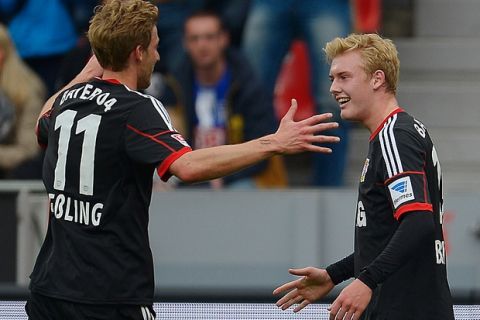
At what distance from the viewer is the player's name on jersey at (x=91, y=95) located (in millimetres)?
4219

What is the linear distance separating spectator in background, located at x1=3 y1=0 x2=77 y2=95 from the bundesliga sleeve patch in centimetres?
521

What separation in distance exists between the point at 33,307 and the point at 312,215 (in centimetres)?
391

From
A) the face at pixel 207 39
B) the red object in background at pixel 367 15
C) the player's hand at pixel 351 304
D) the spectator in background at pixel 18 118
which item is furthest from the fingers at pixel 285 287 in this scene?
the red object in background at pixel 367 15

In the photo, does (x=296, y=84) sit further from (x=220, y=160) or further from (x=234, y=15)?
(x=220, y=160)

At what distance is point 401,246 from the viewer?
4016 mm

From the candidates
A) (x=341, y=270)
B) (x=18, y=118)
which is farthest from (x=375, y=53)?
(x=18, y=118)

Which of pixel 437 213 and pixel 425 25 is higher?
pixel 425 25

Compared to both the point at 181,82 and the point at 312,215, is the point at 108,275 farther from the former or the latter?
the point at 181,82

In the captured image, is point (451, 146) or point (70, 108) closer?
point (70, 108)

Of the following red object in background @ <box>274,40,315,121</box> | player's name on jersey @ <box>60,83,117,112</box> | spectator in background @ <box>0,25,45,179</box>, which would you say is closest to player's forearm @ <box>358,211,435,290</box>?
player's name on jersey @ <box>60,83,117,112</box>

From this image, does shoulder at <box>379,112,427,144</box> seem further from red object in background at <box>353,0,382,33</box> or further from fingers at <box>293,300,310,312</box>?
red object in background at <box>353,0,382,33</box>

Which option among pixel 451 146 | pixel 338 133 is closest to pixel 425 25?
pixel 451 146

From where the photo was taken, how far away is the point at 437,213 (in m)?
4.31

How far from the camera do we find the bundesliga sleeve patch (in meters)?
4.07
